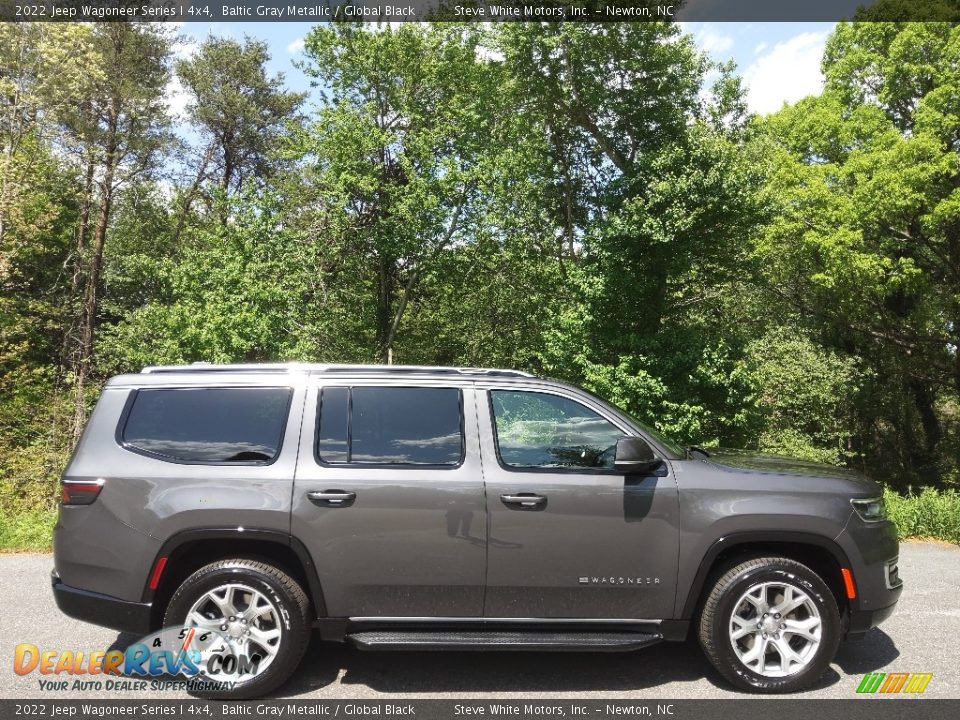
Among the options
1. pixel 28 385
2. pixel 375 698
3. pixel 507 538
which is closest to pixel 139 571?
pixel 375 698

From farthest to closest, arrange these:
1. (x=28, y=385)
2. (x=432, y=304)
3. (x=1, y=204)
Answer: (x=432, y=304) < (x=28, y=385) < (x=1, y=204)

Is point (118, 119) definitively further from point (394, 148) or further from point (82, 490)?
point (82, 490)

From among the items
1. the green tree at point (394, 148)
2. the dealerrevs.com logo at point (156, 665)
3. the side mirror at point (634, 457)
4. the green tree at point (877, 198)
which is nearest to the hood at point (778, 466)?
the side mirror at point (634, 457)

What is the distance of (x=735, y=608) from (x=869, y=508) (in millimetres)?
1057

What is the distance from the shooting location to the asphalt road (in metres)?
4.14

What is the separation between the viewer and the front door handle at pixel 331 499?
411 centimetres

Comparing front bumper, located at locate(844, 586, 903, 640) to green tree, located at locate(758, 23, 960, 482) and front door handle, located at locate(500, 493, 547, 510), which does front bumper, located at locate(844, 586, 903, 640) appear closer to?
front door handle, located at locate(500, 493, 547, 510)

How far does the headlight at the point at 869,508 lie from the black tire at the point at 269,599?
3341 mm

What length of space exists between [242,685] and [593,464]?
2.38 metres

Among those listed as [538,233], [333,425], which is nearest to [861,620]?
[333,425]

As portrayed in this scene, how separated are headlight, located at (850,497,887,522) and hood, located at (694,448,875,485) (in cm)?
15

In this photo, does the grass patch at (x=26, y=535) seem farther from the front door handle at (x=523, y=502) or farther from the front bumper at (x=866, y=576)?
the front bumper at (x=866, y=576)

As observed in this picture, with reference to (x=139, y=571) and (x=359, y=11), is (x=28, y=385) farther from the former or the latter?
(x=139, y=571)

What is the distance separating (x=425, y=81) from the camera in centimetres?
2448
